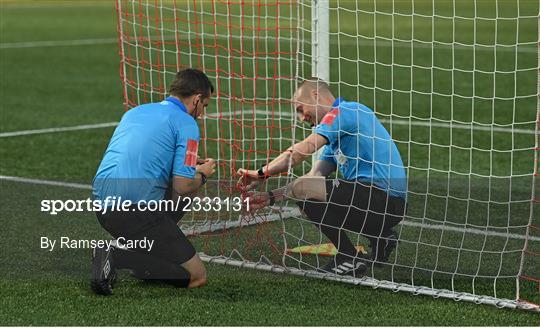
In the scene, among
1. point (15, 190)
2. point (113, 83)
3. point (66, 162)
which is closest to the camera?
point (15, 190)

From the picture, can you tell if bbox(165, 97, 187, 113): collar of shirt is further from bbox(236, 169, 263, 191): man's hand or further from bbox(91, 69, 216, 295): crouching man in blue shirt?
bbox(236, 169, 263, 191): man's hand

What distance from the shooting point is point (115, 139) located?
721 cm

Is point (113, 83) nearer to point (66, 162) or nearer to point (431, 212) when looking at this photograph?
point (66, 162)

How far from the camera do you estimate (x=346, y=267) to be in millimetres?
7426

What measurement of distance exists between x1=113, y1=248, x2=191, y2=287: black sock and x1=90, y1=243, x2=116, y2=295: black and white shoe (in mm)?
190

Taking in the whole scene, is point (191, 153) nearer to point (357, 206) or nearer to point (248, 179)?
point (248, 179)

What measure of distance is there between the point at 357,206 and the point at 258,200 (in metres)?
0.70

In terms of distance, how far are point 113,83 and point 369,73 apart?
444cm

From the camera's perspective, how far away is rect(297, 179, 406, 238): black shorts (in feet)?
24.8

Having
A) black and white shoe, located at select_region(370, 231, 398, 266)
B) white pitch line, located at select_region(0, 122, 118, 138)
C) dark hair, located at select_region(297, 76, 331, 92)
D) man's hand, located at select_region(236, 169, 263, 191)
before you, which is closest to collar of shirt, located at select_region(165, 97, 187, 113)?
man's hand, located at select_region(236, 169, 263, 191)

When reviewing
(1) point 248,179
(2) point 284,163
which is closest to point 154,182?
(1) point 248,179

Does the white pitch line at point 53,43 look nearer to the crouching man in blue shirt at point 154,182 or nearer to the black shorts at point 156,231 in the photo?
the crouching man in blue shirt at point 154,182

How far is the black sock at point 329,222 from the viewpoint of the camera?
7.54 meters

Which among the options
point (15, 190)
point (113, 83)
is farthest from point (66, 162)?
point (113, 83)
